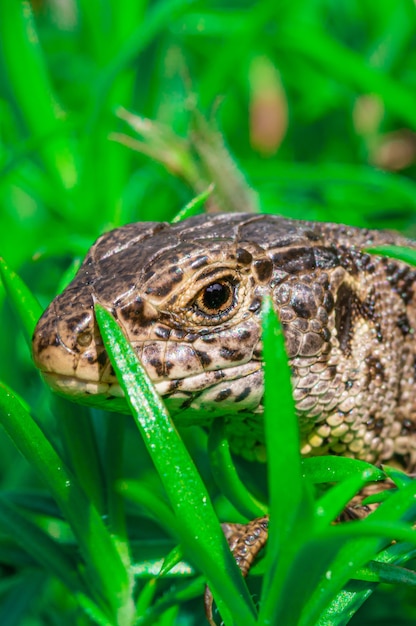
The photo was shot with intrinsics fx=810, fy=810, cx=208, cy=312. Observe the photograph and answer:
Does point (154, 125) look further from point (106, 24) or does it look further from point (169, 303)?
point (169, 303)

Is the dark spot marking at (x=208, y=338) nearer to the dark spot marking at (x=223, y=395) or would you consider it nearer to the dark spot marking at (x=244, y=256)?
the dark spot marking at (x=223, y=395)

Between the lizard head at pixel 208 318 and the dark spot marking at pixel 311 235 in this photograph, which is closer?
the lizard head at pixel 208 318

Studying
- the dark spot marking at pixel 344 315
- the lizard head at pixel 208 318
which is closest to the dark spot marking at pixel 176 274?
the lizard head at pixel 208 318

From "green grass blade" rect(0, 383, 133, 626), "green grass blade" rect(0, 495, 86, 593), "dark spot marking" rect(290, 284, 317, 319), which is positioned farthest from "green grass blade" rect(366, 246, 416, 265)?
"green grass blade" rect(0, 495, 86, 593)

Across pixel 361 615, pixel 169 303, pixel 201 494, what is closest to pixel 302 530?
pixel 201 494

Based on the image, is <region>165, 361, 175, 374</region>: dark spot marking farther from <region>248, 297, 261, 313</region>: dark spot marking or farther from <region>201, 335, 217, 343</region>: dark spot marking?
<region>248, 297, 261, 313</region>: dark spot marking

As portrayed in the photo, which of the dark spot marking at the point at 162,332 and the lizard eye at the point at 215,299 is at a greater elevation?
the lizard eye at the point at 215,299
